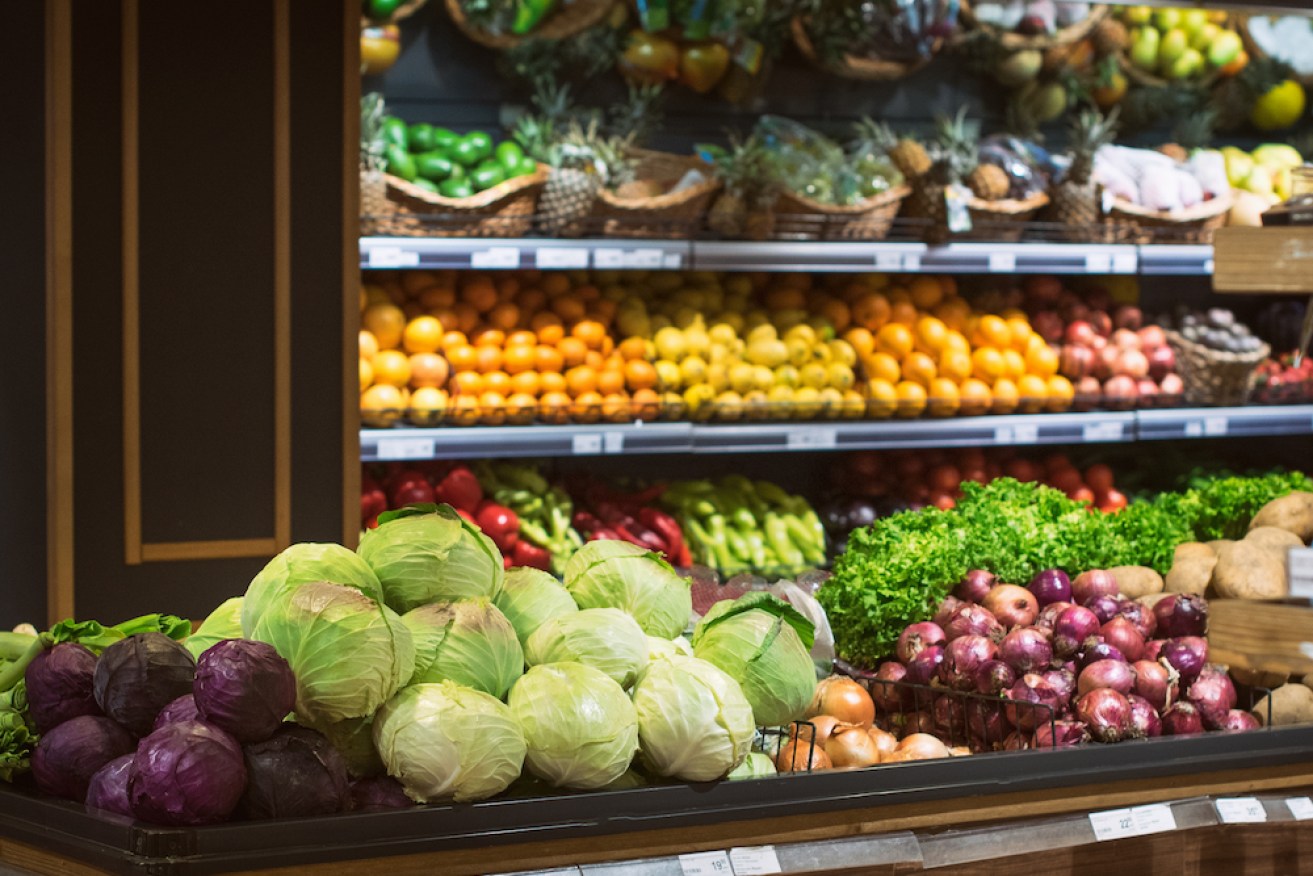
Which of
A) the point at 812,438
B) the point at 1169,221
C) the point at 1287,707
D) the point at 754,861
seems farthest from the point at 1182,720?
the point at 1169,221

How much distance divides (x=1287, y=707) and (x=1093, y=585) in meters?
0.42

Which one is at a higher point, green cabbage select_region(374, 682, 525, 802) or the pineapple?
the pineapple

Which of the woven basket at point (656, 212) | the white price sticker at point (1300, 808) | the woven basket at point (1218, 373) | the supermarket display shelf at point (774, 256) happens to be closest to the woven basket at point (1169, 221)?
the supermarket display shelf at point (774, 256)

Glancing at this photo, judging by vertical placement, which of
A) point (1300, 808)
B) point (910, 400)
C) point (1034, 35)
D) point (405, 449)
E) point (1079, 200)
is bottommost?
point (1300, 808)

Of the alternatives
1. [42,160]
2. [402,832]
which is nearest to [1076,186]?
[42,160]

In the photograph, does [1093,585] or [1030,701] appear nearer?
[1030,701]

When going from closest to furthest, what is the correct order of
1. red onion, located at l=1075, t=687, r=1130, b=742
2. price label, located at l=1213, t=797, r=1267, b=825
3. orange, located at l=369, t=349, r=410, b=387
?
price label, located at l=1213, t=797, r=1267, b=825 < red onion, located at l=1075, t=687, r=1130, b=742 < orange, located at l=369, t=349, r=410, b=387

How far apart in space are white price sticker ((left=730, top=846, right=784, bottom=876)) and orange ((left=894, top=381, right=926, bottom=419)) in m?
3.11

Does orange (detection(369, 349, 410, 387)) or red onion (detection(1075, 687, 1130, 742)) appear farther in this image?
orange (detection(369, 349, 410, 387))

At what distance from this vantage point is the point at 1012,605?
2.65 m

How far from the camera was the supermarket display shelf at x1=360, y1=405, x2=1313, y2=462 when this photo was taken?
4129mm

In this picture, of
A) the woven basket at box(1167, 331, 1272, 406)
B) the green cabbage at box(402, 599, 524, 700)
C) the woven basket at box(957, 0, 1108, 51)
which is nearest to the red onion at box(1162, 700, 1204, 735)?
the green cabbage at box(402, 599, 524, 700)

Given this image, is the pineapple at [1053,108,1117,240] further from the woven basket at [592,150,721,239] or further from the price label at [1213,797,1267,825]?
the price label at [1213,797,1267,825]

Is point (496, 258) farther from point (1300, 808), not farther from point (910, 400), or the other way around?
point (1300, 808)
